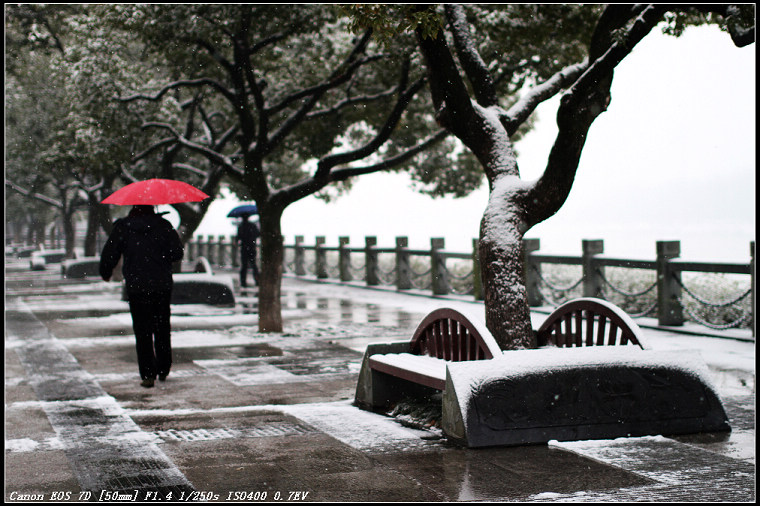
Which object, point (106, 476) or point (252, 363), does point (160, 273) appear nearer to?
point (252, 363)

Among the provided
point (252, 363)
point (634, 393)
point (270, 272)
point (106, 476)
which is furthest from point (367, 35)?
point (106, 476)

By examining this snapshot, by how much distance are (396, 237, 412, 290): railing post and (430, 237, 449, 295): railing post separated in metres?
1.60

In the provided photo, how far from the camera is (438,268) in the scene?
21.1 metres

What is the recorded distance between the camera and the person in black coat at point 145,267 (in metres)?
8.94

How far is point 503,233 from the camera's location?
→ 772 centimetres

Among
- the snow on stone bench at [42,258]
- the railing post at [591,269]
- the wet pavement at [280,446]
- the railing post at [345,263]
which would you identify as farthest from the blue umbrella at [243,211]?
the snow on stone bench at [42,258]

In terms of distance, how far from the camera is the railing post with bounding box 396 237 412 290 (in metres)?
22.7

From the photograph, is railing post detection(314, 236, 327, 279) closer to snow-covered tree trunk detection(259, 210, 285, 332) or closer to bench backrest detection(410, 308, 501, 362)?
snow-covered tree trunk detection(259, 210, 285, 332)

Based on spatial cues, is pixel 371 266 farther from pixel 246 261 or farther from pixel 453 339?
pixel 453 339

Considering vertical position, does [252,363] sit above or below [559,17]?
below

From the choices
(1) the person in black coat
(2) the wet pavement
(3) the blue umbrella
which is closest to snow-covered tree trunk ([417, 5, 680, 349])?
(2) the wet pavement

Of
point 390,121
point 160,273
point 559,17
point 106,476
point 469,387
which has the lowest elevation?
point 106,476

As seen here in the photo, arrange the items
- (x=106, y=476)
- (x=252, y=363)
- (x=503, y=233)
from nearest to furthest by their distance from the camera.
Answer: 1. (x=106, y=476)
2. (x=503, y=233)
3. (x=252, y=363)

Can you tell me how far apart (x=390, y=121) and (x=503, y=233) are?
19.8 feet
